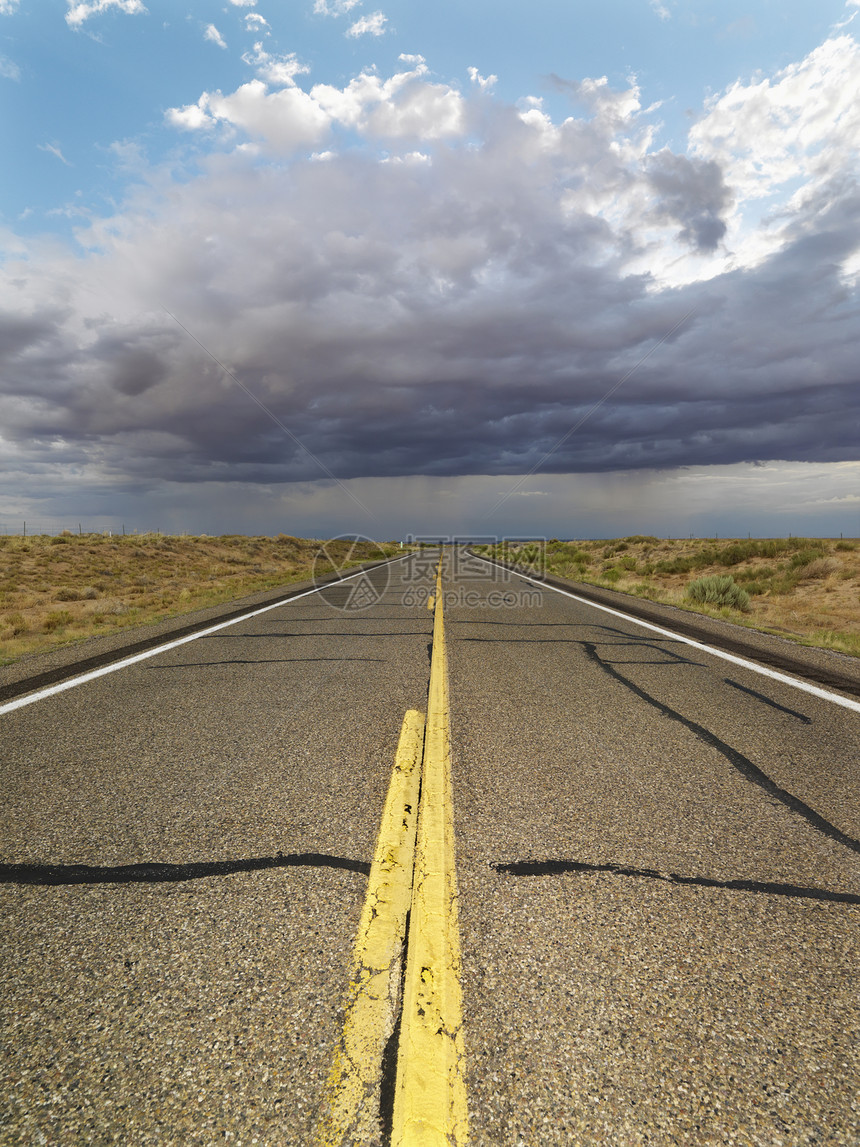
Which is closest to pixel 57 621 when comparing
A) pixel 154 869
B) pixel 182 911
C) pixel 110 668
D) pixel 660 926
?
pixel 110 668

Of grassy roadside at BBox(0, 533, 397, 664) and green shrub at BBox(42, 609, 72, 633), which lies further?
green shrub at BBox(42, 609, 72, 633)

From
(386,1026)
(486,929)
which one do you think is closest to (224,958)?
(386,1026)

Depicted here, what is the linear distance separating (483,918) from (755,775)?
8.10 ft

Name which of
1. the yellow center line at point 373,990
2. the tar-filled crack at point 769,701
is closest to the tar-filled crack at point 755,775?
the tar-filled crack at point 769,701

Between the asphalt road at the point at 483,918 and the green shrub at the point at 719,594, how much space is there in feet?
39.4

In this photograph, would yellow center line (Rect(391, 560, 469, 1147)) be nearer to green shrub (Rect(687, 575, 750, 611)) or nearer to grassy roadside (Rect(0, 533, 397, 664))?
grassy roadside (Rect(0, 533, 397, 664))

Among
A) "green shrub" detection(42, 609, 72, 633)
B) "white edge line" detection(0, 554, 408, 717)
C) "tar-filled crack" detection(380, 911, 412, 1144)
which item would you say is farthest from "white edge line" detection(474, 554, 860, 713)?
"green shrub" detection(42, 609, 72, 633)

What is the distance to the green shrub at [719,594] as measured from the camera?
53.9 feet

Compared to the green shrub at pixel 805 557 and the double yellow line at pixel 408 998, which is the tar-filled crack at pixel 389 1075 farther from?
the green shrub at pixel 805 557

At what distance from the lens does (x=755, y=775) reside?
400 cm

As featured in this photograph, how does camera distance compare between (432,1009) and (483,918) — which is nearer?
(432,1009)

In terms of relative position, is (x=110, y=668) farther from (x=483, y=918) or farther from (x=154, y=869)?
(x=483, y=918)

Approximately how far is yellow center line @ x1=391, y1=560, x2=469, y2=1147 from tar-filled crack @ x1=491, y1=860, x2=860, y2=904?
0.35 m

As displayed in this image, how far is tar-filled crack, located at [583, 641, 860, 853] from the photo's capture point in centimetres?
326
